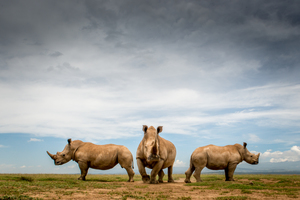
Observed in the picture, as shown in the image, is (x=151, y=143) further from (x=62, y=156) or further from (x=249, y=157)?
(x=249, y=157)

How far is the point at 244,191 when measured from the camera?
10.3 metres

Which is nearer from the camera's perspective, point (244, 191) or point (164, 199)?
point (164, 199)

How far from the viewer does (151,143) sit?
13.6 metres

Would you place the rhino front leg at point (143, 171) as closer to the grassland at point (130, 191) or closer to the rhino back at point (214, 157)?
the grassland at point (130, 191)

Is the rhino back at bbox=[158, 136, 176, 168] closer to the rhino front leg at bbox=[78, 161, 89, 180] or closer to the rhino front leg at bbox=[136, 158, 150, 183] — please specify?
the rhino front leg at bbox=[136, 158, 150, 183]

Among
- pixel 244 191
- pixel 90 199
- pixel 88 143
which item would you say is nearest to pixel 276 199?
pixel 244 191

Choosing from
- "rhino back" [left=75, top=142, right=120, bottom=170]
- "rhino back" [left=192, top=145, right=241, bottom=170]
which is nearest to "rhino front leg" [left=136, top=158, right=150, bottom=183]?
"rhino back" [left=75, top=142, right=120, bottom=170]

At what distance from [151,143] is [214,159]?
17.0ft

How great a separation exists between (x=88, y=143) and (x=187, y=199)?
34.1 ft

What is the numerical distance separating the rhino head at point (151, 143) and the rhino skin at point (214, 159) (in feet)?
11.8

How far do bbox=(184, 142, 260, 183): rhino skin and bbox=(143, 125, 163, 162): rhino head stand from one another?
3.59m

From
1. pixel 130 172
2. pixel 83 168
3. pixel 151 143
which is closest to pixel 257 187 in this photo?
pixel 151 143

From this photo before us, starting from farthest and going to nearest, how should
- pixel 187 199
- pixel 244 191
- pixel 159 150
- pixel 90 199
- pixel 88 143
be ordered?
pixel 88 143 → pixel 159 150 → pixel 244 191 → pixel 187 199 → pixel 90 199

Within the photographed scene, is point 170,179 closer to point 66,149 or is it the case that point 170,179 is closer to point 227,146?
point 227,146
